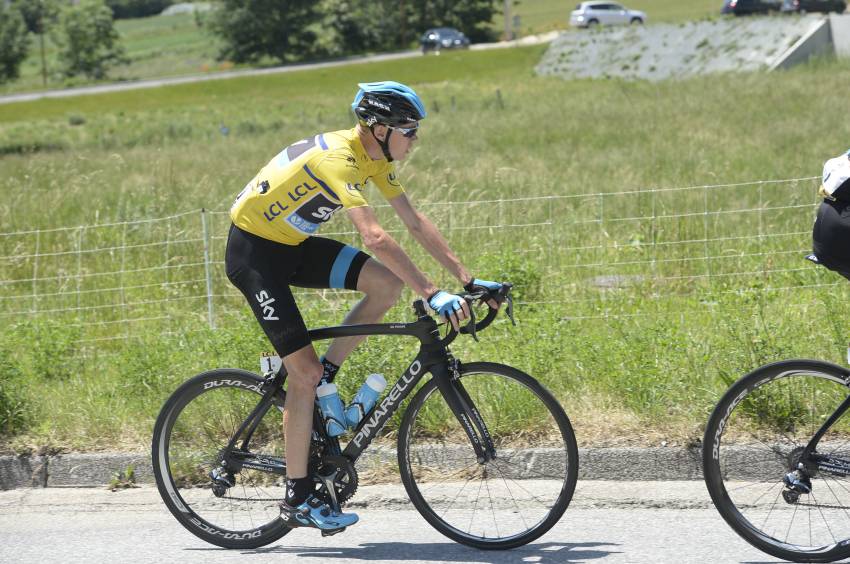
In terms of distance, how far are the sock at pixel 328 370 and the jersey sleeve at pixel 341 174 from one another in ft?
2.70

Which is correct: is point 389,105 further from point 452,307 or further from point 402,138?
point 452,307

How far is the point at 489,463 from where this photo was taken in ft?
16.7

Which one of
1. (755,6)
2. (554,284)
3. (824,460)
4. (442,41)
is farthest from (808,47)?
(824,460)

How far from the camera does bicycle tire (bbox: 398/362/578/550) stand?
A: 4.88m

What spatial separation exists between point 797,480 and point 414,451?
5.92 ft

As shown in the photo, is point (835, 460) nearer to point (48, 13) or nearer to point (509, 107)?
point (509, 107)

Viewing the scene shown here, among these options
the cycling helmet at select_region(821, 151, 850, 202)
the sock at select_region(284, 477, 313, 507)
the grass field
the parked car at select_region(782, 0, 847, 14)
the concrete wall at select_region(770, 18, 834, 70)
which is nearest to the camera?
the cycling helmet at select_region(821, 151, 850, 202)

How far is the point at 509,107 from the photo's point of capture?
36.6 m

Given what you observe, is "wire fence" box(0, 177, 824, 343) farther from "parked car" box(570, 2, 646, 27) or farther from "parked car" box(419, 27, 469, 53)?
"parked car" box(570, 2, 646, 27)

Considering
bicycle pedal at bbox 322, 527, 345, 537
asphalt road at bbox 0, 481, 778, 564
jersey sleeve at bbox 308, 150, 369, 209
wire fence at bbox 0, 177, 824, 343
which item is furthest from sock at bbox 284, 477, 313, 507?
wire fence at bbox 0, 177, 824, 343

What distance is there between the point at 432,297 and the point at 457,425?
0.91 m

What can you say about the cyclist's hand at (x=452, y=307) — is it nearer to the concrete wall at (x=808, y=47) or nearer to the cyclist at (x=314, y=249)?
the cyclist at (x=314, y=249)

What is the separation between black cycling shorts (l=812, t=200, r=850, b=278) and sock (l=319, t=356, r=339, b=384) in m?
2.18

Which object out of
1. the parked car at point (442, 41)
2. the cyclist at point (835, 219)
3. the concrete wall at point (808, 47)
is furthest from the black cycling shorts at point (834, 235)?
the parked car at point (442, 41)
